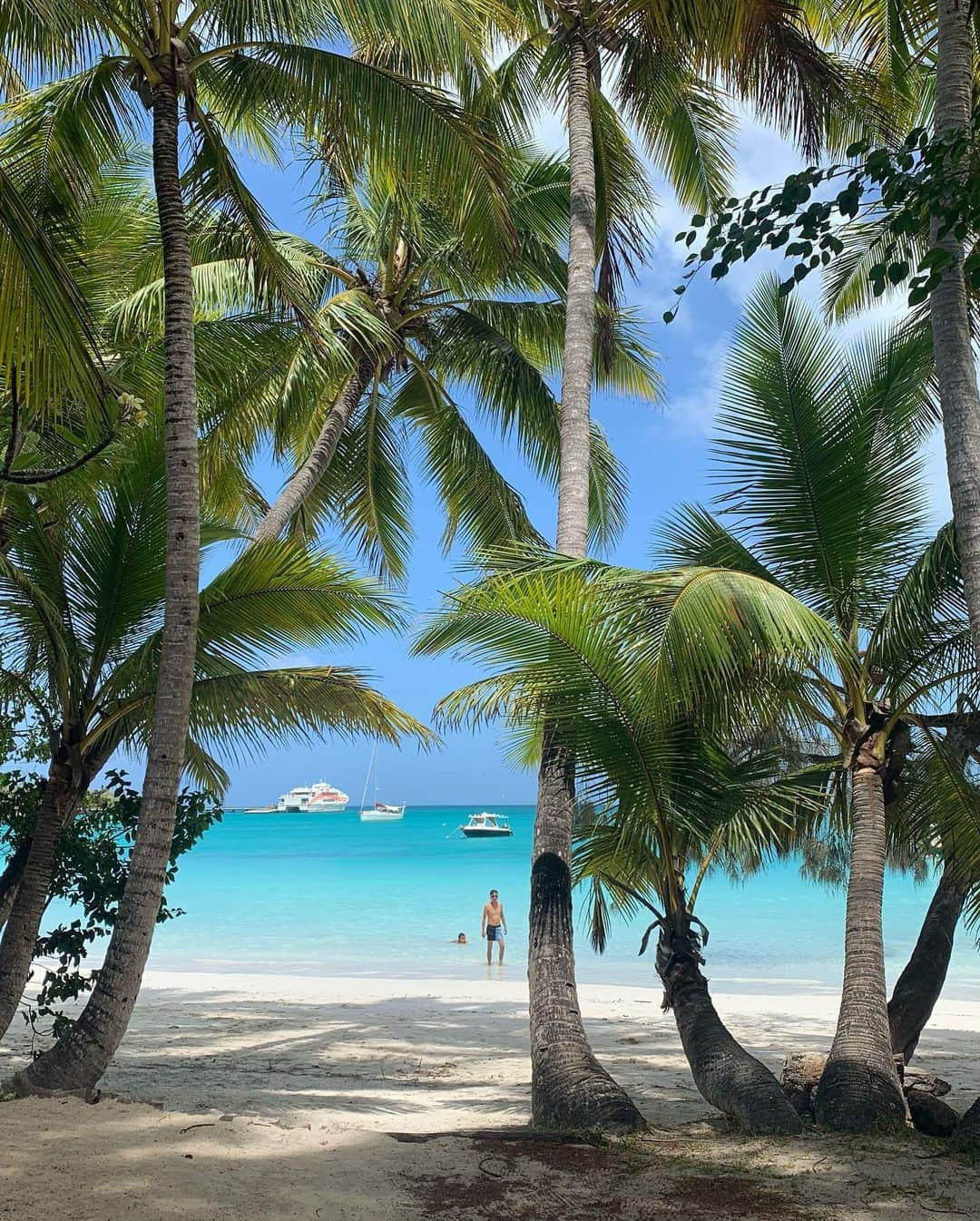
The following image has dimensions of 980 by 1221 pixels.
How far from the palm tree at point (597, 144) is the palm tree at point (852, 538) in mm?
1303

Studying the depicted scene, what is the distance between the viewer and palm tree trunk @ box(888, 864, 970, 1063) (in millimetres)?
8094

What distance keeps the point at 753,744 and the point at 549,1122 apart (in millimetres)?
3093

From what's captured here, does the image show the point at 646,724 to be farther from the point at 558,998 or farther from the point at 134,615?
the point at 134,615

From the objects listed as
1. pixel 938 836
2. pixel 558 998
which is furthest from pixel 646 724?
pixel 938 836

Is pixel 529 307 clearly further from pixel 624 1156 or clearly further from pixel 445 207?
pixel 624 1156

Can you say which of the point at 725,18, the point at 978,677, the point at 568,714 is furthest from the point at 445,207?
the point at 978,677

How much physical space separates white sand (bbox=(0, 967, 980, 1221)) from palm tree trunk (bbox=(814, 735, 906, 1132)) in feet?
1.31

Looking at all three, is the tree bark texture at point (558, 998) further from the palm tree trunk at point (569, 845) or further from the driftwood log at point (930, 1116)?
the driftwood log at point (930, 1116)

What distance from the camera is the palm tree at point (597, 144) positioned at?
690 cm

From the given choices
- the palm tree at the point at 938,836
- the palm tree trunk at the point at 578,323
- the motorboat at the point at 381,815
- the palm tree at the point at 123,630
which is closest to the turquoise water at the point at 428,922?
the palm tree at the point at 938,836

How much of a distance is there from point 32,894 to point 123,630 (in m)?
1.75

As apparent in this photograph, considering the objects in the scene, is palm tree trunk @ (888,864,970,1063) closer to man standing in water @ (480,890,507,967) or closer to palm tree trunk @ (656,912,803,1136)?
palm tree trunk @ (656,912,803,1136)

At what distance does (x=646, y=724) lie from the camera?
6.89 m

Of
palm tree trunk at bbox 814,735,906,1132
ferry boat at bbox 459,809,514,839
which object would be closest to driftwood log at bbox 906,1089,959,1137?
palm tree trunk at bbox 814,735,906,1132
